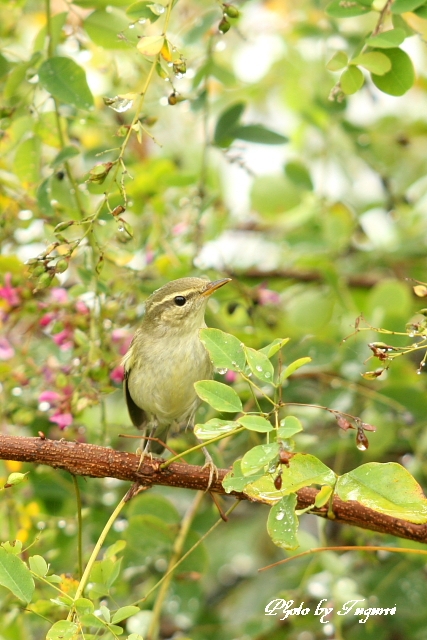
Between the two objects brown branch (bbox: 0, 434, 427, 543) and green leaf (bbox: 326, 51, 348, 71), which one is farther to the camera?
green leaf (bbox: 326, 51, 348, 71)

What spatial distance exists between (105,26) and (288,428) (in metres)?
2.23

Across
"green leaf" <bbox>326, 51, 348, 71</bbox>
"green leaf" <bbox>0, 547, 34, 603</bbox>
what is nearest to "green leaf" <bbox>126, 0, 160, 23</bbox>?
"green leaf" <bbox>326, 51, 348, 71</bbox>

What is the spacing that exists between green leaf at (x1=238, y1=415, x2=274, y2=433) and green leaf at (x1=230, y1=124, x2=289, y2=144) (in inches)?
88.5

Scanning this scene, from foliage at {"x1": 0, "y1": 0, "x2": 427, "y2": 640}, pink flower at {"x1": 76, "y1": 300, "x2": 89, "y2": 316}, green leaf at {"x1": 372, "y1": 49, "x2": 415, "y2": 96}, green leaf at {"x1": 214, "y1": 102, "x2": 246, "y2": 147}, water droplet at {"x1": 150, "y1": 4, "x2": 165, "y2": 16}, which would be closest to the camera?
foliage at {"x1": 0, "y1": 0, "x2": 427, "y2": 640}

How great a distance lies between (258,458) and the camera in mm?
2121

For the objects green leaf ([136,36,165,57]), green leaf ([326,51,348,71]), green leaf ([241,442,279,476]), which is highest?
green leaf ([136,36,165,57])

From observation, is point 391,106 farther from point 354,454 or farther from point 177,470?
point 177,470

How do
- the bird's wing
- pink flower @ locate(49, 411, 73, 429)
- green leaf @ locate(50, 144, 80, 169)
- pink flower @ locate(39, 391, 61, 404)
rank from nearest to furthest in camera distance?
pink flower @ locate(49, 411, 73, 429)
green leaf @ locate(50, 144, 80, 169)
pink flower @ locate(39, 391, 61, 404)
the bird's wing

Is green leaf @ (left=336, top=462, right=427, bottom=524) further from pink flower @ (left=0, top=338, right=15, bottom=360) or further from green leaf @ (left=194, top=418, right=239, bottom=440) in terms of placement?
pink flower @ (left=0, top=338, right=15, bottom=360)

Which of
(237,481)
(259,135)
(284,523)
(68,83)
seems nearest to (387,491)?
(284,523)

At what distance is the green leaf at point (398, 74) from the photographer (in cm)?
296

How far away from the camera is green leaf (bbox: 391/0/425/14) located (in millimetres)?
2840

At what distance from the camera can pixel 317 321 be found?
449cm

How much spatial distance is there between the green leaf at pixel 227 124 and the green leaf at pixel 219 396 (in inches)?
78.1
